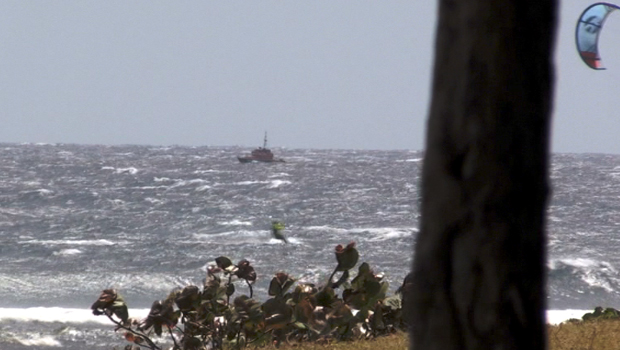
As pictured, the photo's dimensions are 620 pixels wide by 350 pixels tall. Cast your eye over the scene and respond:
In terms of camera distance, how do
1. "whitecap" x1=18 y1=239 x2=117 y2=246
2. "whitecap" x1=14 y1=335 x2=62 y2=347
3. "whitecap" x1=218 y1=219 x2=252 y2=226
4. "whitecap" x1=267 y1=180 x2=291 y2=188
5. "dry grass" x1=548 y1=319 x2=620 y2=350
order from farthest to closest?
"whitecap" x1=267 y1=180 x2=291 y2=188 → "whitecap" x1=218 y1=219 x2=252 y2=226 → "whitecap" x1=18 y1=239 x2=117 y2=246 → "whitecap" x1=14 y1=335 x2=62 y2=347 → "dry grass" x1=548 y1=319 x2=620 y2=350

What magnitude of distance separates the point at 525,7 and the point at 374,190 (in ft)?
185

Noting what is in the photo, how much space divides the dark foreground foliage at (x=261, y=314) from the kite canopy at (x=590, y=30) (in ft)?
15.3

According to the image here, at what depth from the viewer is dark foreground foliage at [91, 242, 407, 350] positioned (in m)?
8.23

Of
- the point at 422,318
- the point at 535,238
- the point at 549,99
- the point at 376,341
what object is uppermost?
the point at 549,99

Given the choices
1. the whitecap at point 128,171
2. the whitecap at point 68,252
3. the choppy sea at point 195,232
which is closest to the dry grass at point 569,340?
the choppy sea at point 195,232

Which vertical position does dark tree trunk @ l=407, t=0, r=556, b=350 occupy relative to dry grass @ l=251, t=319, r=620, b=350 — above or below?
above

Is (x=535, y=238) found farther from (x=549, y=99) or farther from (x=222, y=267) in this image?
(x=222, y=267)

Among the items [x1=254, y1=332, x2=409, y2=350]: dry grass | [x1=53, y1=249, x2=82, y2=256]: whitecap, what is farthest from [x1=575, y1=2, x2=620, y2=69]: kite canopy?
[x1=53, y1=249, x2=82, y2=256]: whitecap

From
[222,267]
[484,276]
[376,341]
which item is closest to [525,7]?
[484,276]

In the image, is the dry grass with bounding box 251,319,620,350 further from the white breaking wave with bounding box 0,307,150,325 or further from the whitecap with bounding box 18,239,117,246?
the whitecap with bounding box 18,239,117,246

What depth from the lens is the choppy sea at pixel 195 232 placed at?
23297mm

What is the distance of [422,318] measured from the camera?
253 cm

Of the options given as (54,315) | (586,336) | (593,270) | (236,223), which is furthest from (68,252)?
(586,336)

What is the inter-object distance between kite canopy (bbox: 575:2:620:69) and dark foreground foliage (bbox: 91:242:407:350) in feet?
15.3
